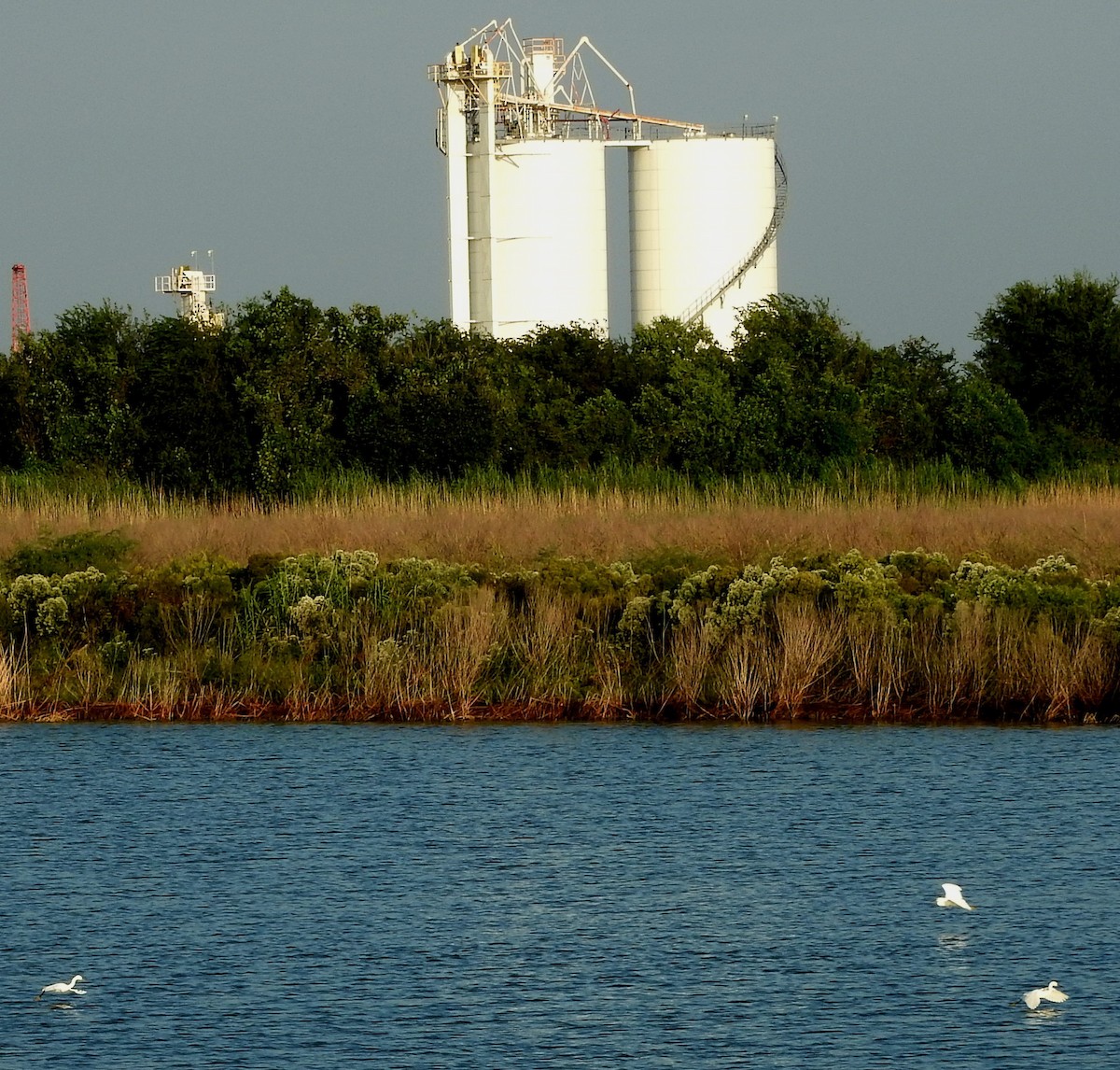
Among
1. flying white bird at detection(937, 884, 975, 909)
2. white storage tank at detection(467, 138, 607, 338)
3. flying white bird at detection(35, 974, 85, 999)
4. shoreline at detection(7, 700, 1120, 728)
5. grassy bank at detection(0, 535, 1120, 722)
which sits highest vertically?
white storage tank at detection(467, 138, 607, 338)

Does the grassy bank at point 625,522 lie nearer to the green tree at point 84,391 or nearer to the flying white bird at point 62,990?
the green tree at point 84,391

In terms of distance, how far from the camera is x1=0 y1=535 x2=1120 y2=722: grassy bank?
22531mm

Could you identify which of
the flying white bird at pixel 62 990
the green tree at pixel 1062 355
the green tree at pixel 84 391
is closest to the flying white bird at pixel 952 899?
the flying white bird at pixel 62 990

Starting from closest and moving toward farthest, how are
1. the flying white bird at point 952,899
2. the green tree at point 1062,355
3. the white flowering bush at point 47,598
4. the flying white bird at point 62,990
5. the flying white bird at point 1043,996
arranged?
1. the flying white bird at point 1043,996
2. the flying white bird at point 62,990
3. the flying white bird at point 952,899
4. the white flowering bush at point 47,598
5. the green tree at point 1062,355

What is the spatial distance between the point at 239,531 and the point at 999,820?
14497 millimetres

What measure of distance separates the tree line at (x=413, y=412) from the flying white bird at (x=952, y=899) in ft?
79.8

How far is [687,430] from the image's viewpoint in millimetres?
44656

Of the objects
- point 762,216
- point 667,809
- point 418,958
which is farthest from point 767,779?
point 762,216

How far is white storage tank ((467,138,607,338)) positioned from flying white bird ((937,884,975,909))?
154 feet

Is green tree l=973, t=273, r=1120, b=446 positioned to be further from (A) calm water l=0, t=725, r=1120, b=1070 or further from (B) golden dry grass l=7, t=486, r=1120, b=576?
(A) calm water l=0, t=725, r=1120, b=1070

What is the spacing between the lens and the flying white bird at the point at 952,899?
14.1 meters

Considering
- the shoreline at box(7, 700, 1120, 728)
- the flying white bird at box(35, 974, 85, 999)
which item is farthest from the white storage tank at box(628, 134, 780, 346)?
the flying white bird at box(35, 974, 85, 999)

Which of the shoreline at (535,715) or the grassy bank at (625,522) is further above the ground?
the grassy bank at (625,522)

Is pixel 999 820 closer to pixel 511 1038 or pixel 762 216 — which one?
pixel 511 1038
